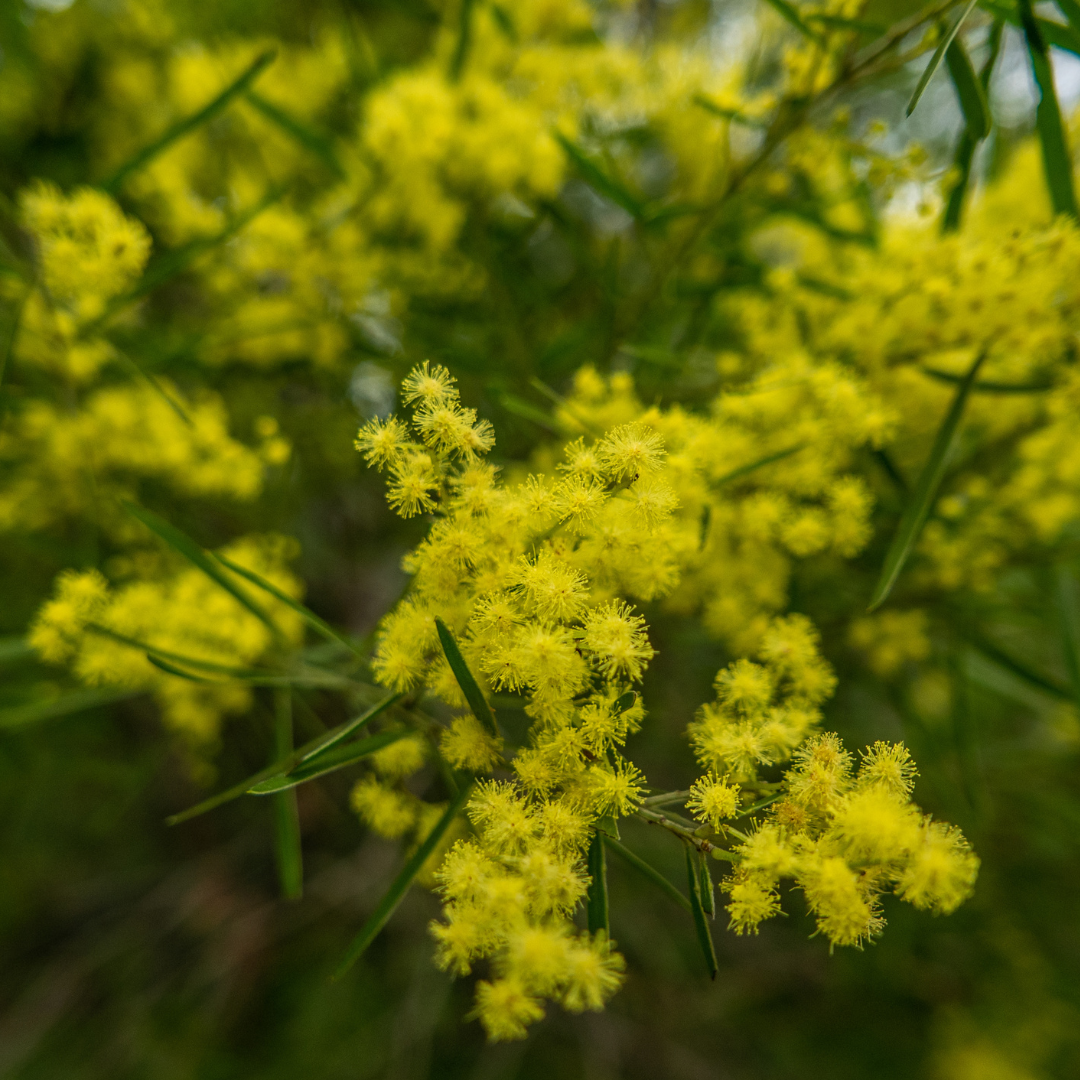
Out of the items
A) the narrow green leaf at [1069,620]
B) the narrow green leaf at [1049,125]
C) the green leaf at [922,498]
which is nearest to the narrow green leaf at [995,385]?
the green leaf at [922,498]

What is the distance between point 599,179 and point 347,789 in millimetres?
1358

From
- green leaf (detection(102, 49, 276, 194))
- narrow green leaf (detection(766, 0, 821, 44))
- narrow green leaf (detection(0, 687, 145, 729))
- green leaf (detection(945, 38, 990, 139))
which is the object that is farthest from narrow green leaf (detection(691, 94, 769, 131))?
narrow green leaf (detection(0, 687, 145, 729))

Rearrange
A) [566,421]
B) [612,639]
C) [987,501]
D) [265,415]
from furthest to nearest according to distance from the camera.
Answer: [265,415] → [987,501] → [566,421] → [612,639]

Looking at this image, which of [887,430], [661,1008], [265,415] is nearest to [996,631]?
[887,430]

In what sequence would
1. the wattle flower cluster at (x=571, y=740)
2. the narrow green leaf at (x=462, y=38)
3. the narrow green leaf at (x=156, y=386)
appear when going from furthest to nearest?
the narrow green leaf at (x=462, y=38)
the narrow green leaf at (x=156, y=386)
the wattle flower cluster at (x=571, y=740)

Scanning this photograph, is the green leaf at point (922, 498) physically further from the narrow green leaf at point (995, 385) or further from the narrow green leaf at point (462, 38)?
the narrow green leaf at point (462, 38)

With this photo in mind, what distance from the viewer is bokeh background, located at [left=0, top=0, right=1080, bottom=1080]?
109cm

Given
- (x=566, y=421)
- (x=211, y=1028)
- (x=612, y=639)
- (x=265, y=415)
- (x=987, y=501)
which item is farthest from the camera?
(x=211, y=1028)

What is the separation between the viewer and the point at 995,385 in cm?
76

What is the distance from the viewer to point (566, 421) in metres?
0.72

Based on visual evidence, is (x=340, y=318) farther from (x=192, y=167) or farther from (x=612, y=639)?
(x=612, y=639)

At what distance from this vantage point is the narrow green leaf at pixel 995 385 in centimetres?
75

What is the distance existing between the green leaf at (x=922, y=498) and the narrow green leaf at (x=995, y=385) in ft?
0.06

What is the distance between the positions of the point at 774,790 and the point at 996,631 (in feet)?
3.55
